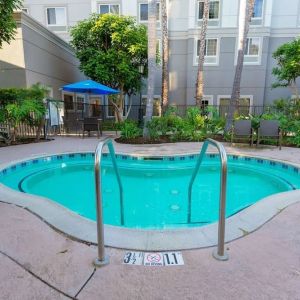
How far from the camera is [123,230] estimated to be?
2631 mm

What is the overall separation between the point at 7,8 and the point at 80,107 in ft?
25.3

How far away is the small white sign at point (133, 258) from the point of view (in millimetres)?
2107

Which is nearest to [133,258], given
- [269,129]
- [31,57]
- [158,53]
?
[269,129]

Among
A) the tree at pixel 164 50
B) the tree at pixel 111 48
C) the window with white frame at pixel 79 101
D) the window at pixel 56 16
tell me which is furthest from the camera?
the window at pixel 56 16

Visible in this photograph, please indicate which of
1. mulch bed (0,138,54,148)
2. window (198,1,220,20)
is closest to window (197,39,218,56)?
window (198,1,220,20)

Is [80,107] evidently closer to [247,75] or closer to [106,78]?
[106,78]

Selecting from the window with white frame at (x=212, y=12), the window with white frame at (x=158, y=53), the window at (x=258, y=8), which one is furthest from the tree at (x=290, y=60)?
the window with white frame at (x=158, y=53)

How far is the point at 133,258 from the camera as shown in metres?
2.17

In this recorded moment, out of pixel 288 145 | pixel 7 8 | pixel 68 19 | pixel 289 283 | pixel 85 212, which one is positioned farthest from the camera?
pixel 68 19

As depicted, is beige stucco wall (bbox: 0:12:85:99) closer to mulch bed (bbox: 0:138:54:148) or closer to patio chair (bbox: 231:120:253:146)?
mulch bed (bbox: 0:138:54:148)

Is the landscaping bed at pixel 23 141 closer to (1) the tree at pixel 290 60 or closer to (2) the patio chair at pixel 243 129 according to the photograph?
(2) the patio chair at pixel 243 129

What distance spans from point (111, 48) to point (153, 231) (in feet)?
39.8

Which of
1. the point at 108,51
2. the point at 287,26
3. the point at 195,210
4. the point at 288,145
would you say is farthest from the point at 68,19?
the point at 195,210

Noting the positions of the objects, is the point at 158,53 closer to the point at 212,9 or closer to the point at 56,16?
the point at 212,9
